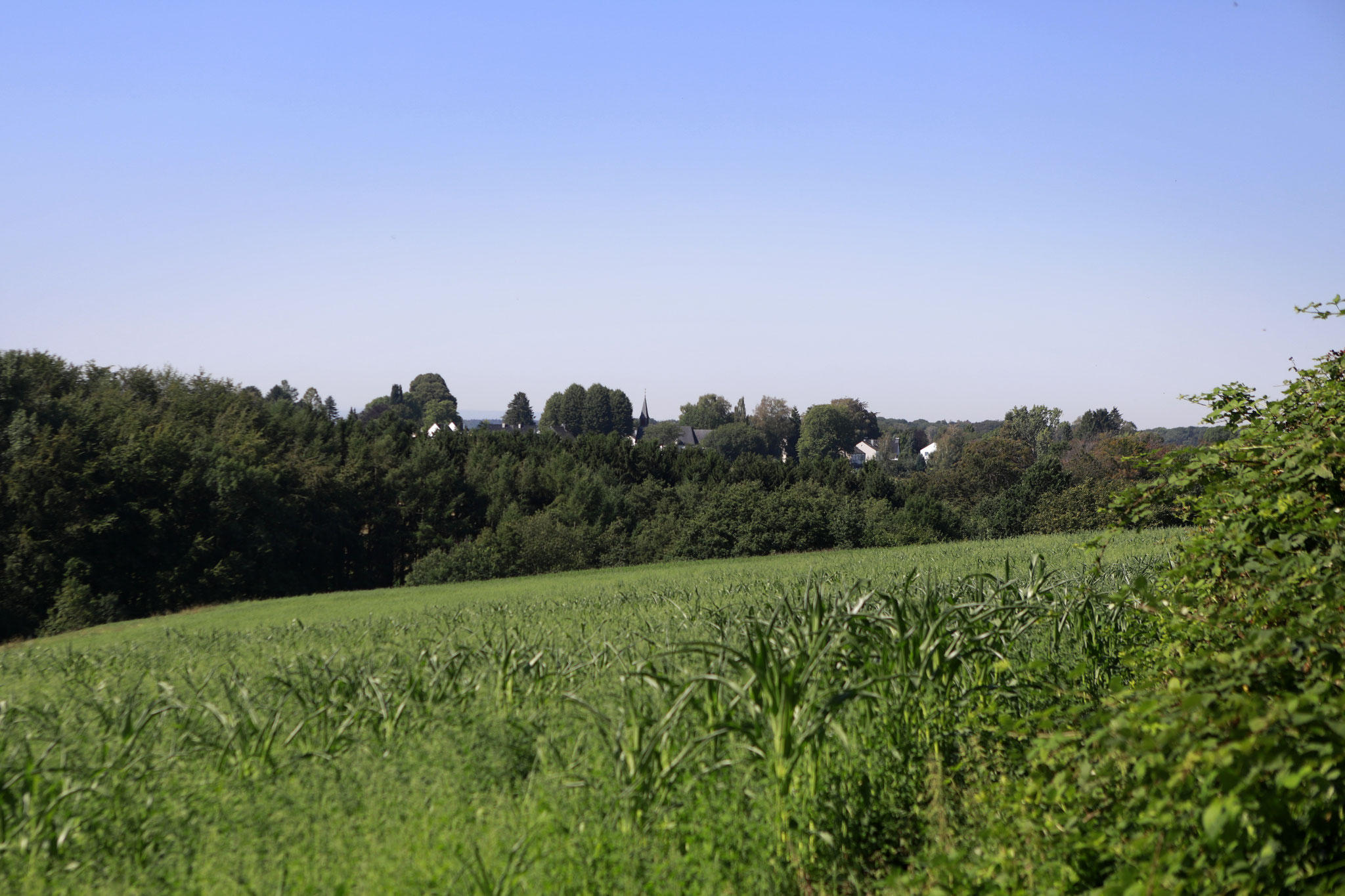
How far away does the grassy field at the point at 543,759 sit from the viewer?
360 centimetres

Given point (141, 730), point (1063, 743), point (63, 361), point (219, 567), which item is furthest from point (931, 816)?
point (63, 361)

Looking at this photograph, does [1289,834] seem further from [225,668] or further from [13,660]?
[13,660]

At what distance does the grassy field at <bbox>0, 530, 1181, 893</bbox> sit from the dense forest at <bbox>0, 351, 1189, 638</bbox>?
28098 millimetres

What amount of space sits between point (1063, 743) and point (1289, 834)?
99 centimetres

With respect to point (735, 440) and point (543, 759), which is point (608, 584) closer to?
point (543, 759)

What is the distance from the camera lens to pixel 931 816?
13.1ft

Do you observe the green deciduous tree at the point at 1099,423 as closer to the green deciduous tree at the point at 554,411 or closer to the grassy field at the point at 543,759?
the green deciduous tree at the point at 554,411

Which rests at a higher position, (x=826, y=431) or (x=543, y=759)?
(x=826, y=431)

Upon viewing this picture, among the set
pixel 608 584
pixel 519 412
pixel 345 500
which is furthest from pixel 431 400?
pixel 608 584

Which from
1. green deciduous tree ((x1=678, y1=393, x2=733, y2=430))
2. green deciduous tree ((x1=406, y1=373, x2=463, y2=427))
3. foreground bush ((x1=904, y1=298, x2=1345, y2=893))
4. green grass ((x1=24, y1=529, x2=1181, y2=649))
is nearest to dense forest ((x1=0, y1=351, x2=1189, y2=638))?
green grass ((x1=24, y1=529, x2=1181, y2=649))

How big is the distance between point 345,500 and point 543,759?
48.0m

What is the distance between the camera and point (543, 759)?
167 inches

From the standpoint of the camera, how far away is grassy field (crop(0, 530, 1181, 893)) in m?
3.60

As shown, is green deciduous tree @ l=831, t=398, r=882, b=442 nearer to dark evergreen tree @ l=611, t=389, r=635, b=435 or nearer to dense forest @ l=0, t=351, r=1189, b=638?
dark evergreen tree @ l=611, t=389, r=635, b=435
